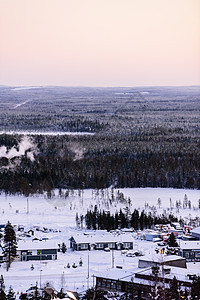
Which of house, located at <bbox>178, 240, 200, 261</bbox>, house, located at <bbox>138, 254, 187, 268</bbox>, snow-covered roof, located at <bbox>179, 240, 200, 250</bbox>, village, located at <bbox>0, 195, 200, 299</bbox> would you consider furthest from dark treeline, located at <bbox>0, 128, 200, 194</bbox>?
house, located at <bbox>138, 254, 187, 268</bbox>

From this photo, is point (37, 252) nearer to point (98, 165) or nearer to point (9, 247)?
point (9, 247)

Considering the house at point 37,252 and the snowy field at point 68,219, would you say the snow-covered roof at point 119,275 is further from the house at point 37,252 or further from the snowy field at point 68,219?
the house at point 37,252

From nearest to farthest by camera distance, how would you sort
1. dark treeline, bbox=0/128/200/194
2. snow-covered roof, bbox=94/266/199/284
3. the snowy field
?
snow-covered roof, bbox=94/266/199/284 → the snowy field → dark treeline, bbox=0/128/200/194

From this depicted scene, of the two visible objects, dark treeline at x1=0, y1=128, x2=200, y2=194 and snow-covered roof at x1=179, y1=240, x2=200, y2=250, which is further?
dark treeline at x1=0, y1=128, x2=200, y2=194

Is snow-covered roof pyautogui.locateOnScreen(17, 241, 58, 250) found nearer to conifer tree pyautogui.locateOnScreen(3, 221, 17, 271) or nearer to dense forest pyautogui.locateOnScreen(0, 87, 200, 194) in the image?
conifer tree pyautogui.locateOnScreen(3, 221, 17, 271)

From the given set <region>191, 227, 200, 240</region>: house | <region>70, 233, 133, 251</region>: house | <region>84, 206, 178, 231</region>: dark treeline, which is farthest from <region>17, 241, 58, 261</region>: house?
<region>191, 227, 200, 240</region>: house

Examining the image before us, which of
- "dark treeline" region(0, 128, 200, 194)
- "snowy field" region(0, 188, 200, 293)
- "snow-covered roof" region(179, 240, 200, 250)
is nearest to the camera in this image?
"snowy field" region(0, 188, 200, 293)

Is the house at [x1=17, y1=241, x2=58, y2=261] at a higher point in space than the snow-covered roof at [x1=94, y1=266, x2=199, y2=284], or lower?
lower

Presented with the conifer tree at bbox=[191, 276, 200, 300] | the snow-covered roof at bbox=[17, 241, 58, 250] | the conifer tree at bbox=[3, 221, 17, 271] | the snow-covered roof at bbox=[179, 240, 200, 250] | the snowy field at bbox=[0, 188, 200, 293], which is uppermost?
the conifer tree at bbox=[191, 276, 200, 300]
